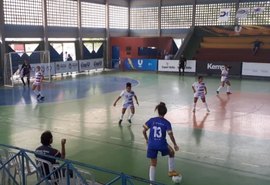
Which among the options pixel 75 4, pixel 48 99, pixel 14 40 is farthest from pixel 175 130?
pixel 75 4

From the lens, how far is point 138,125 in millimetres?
14898

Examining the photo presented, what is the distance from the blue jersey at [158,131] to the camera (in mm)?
8062

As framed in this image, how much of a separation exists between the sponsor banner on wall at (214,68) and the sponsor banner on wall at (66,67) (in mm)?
12400

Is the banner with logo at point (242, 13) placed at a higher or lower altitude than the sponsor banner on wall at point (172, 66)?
higher

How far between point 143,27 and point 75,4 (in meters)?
10.8

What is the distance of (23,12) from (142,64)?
1400 centimetres

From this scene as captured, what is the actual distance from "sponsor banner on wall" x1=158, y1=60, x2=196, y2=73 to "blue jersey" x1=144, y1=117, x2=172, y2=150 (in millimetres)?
26830

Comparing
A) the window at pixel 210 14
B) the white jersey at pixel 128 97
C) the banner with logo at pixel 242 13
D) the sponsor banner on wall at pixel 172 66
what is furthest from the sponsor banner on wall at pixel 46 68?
the banner with logo at pixel 242 13

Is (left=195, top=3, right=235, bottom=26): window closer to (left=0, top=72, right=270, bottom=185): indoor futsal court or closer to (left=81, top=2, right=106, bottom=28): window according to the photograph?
(left=81, top=2, right=106, bottom=28): window

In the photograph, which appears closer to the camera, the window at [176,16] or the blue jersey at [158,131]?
the blue jersey at [158,131]

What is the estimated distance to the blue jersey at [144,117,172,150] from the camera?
8.06 m

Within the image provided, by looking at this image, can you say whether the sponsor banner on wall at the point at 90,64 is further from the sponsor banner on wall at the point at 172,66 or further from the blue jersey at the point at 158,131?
the blue jersey at the point at 158,131

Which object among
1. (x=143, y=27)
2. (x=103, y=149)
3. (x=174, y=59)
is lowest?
(x=103, y=149)

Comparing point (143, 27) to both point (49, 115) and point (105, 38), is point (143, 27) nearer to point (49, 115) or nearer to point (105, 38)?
point (105, 38)
